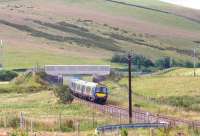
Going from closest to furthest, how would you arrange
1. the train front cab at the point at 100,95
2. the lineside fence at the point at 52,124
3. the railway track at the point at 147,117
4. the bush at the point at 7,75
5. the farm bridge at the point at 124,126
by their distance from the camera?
1. the farm bridge at the point at 124,126
2. the lineside fence at the point at 52,124
3. the railway track at the point at 147,117
4. the train front cab at the point at 100,95
5. the bush at the point at 7,75

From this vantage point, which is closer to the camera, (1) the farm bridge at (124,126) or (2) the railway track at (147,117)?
(1) the farm bridge at (124,126)

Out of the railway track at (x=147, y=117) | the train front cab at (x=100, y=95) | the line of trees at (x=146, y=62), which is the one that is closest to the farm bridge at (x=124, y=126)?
the railway track at (x=147, y=117)

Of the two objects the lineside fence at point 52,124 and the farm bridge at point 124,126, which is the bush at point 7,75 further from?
the farm bridge at point 124,126

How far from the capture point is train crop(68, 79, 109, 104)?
86.7 metres

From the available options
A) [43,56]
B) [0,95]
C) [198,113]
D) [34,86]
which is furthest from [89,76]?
[198,113]

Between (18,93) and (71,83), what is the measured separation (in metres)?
7.39

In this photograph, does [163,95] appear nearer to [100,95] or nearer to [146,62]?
[100,95]

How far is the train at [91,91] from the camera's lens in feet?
284

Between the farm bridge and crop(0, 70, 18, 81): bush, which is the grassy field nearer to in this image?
the farm bridge

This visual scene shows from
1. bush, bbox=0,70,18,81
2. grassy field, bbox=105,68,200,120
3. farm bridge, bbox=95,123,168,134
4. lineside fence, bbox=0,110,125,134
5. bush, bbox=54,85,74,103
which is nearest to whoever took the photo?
farm bridge, bbox=95,123,168,134

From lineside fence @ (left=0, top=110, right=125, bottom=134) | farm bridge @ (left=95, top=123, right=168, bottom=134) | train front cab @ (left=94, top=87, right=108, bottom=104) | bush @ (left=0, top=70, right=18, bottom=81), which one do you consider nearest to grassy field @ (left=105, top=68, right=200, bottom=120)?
train front cab @ (left=94, top=87, right=108, bottom=104)

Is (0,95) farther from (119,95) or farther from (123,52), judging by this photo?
(123,52)

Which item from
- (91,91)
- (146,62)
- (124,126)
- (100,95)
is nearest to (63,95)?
(91,91)

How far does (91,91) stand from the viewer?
88.2 meters
